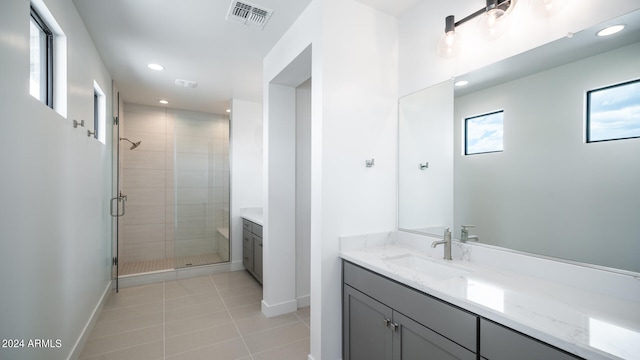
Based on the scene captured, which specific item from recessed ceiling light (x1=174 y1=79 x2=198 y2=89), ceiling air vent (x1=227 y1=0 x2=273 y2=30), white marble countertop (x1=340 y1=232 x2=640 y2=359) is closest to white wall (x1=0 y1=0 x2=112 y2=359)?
recessed ceiling light (x1=174 y1=79 x2=198 y2=89)

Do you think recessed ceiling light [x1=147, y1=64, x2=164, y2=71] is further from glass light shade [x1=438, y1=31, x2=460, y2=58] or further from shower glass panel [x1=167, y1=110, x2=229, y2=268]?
glass light shade [x1=438, y1=31, x2=460, y2=58]

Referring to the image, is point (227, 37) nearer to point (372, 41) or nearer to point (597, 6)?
point (372, 41)

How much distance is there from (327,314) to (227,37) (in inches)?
98.4

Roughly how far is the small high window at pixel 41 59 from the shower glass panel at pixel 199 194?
2388 mm

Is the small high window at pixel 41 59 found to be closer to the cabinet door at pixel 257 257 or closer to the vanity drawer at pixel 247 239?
the cabinet door at pixel 257 257

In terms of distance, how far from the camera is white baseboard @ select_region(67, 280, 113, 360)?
2039 mm

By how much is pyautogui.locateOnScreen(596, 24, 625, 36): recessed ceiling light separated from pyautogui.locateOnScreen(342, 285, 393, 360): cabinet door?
166cm

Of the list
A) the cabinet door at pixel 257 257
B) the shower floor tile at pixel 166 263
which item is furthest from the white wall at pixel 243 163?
the cabinet door at pixel 257 257

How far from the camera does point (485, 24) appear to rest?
154 cm

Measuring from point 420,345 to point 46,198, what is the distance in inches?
87.1

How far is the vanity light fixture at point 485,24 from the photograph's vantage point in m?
1.44

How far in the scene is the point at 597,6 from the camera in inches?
46.6

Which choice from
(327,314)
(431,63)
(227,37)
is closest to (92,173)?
(227,37)

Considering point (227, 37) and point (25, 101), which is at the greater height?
point (227, 37)
